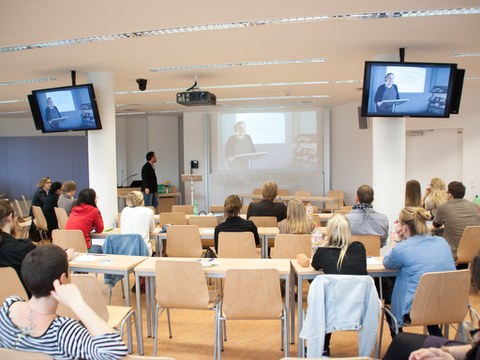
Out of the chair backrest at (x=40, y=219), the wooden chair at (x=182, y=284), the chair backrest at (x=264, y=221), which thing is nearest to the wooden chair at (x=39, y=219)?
the chair backrest at (x=40, y=219)

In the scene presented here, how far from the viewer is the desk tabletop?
4098 millimetres

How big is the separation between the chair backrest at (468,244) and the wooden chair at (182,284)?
3294mm

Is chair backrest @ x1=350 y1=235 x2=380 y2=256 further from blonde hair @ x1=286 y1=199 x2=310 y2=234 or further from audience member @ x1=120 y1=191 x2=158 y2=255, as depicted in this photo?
audience member @ x1=120 y1=191 x2=158 y2=255

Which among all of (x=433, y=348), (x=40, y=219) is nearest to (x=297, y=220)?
(x=433, y=348)

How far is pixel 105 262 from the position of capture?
4285 mm

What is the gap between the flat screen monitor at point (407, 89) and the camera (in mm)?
5410

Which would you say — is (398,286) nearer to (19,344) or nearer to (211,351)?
(211,351)

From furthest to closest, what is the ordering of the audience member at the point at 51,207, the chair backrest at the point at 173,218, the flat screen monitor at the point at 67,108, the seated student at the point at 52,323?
the audience member at the point at 51,207
the chair backrest at the point at 173,218
the flat screen monitor at the point at 67,108
the seated student at the point at 52,323

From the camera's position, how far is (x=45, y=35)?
16.4ft

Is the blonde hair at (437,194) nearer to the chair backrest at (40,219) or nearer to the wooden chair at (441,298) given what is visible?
the wooden chair at (441,298)

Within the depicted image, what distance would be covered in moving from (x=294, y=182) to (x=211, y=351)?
8.91 metres

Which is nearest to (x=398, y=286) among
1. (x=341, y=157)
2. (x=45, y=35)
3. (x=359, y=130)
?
(x=45, y=35)

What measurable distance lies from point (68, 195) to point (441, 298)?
5.95 meters

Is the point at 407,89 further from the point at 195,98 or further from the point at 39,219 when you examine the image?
the point at 39,219
